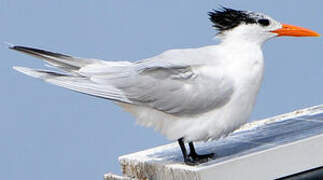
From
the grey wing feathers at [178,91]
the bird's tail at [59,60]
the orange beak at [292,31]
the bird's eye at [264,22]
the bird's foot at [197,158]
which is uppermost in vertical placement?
the bird's eye at [264,22]

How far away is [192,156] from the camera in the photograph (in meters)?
3.53

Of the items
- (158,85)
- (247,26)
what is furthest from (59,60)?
(247,26)

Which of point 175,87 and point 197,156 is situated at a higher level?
point 175,87

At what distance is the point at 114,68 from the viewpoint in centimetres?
347

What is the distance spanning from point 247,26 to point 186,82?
0.31m

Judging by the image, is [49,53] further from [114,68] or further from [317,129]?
[317,129]

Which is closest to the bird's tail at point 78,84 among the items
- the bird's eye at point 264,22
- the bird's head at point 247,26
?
the bird's head at point 247,26

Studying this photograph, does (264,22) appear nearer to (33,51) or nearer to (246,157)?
(246,157)

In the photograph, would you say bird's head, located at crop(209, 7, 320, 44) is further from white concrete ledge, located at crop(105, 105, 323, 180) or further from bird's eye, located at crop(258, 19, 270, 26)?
white concrete ledge, located at crop(105, 105, 323, 180)

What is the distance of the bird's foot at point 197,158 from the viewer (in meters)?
3.47

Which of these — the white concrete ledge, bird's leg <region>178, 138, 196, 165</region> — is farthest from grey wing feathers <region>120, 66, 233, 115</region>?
the white concrete ledge

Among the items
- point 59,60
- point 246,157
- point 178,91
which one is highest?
point 59,60

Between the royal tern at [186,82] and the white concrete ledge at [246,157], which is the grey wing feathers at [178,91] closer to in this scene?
the royal tern at [186,82]

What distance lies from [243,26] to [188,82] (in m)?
0.30
